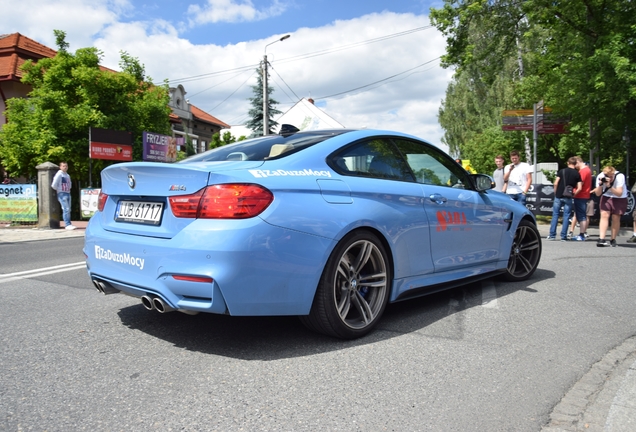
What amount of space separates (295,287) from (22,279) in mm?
4296

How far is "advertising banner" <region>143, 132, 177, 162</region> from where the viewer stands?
21844 mm

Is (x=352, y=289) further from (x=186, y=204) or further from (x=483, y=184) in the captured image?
(x=483, y=184)

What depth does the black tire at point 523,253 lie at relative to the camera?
18.4ft

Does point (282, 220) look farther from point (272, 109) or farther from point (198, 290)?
Answer: point (272, 109)

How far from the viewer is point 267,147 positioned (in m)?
3.86

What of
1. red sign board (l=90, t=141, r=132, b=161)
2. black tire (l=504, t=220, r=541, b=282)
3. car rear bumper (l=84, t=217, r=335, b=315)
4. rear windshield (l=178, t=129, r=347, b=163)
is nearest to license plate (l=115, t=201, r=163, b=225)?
car rear bumper (l=84, t=217, r=335, b=315)

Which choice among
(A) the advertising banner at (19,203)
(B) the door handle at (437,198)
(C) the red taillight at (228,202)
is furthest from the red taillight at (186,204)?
(A) the advertising banner at (19,203)

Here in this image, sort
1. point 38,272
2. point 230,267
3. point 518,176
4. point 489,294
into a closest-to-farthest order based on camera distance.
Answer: point 230,267
point 489,294
point 38,272
point 518,176

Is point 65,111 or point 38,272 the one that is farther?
point 65,111

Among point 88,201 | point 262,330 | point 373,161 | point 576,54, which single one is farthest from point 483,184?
point 88,201

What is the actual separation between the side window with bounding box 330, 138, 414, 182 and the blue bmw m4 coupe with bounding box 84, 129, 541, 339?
0.4 inches

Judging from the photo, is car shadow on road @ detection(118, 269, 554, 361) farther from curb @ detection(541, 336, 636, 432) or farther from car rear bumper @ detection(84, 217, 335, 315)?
curb @ detection(541, 336, 636, 432)

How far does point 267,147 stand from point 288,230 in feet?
3.30

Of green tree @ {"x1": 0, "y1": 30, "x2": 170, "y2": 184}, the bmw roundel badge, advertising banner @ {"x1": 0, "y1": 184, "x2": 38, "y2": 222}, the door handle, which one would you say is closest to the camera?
the bmw roundel badge
